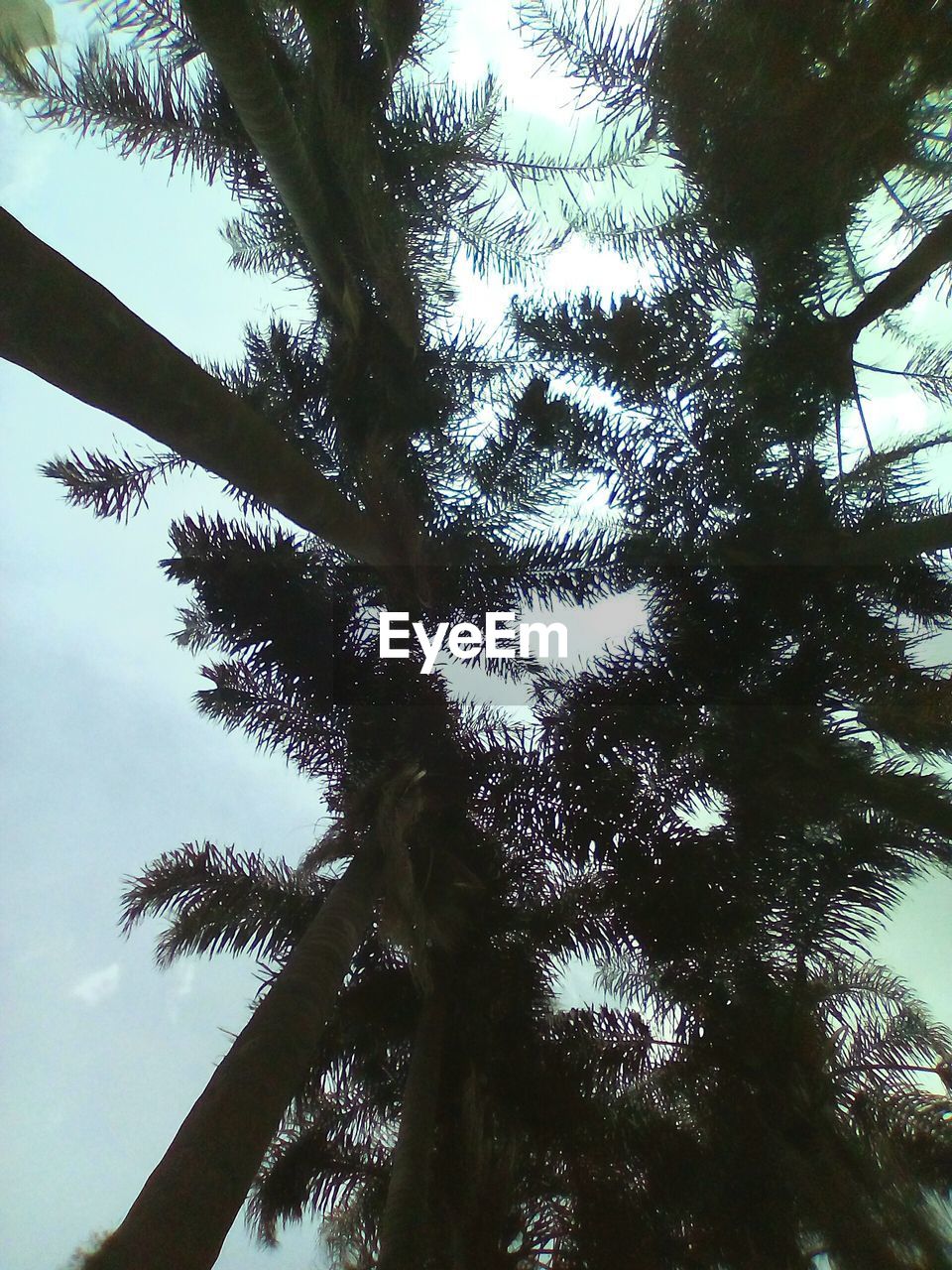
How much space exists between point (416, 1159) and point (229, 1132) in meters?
1.15

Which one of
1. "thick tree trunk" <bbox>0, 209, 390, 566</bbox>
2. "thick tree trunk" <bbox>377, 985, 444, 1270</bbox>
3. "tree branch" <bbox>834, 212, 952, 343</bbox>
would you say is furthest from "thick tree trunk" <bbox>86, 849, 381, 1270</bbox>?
"tree branch" <bbox>834, 212, 952, 343</bbox>

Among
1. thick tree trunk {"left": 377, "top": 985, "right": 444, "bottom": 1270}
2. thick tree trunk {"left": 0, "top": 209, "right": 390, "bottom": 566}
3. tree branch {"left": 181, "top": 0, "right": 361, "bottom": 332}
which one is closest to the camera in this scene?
thick tree trunk {"left": 0, "top": 209, "right": 390, "bottom": 566}

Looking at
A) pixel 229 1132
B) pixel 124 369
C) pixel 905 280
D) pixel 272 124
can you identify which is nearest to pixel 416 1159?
pixel 229 1132

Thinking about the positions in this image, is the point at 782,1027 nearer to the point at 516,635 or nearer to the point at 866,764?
the point at 866,764

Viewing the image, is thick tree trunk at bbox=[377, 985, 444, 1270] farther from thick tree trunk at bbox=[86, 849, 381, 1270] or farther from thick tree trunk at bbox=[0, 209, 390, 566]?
thick tree trunk at bbox=[0, 209, 390, 566]

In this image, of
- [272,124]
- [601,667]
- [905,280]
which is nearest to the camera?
[272,124]

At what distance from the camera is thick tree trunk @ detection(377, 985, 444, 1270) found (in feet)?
6.79

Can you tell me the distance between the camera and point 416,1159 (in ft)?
7.41

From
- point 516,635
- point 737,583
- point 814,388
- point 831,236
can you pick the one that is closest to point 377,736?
point 516,635

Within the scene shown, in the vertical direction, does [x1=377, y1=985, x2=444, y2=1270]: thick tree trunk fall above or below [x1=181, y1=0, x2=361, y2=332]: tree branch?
below

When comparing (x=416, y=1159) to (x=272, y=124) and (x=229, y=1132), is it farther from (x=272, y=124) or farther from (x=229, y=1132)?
(x=272, y=124)

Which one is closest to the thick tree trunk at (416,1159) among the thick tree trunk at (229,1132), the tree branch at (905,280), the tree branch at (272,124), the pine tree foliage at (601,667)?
the pine tree foliage at (601,667)

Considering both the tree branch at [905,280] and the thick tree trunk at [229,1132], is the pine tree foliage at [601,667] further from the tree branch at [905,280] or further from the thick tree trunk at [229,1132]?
the thick tree trunk at [229,1132]

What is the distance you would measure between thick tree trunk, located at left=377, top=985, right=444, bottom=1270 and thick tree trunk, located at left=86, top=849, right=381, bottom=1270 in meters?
0.75
